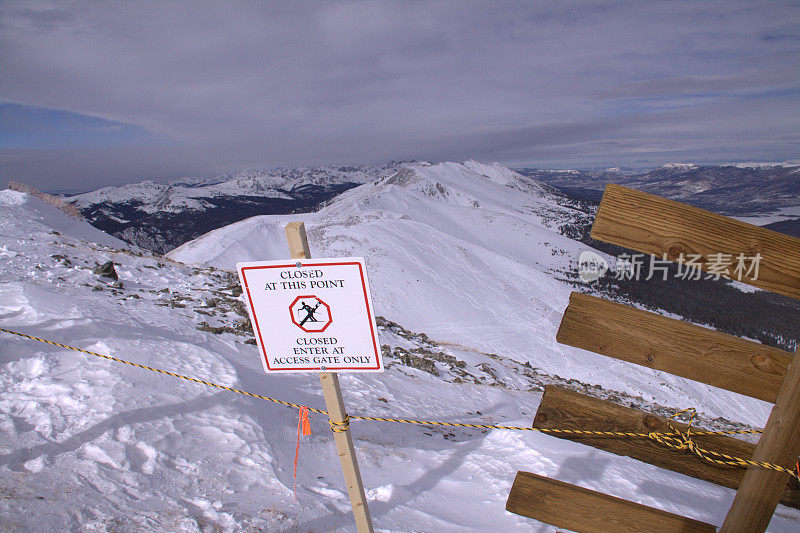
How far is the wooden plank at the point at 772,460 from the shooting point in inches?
90.7

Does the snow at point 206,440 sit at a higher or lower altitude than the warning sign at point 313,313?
lower

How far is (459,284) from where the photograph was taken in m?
46.9

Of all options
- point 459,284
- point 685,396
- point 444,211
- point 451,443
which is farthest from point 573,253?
point 451,443

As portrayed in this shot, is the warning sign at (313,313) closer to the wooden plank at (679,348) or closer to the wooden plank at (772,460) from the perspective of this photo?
the wooden plank at (679,348)

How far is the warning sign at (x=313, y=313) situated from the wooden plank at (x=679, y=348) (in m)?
1.47

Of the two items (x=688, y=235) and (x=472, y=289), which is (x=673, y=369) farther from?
(x=472, y=289)

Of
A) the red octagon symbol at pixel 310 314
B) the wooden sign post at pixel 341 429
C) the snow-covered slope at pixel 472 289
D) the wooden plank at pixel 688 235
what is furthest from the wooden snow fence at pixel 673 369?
the snow-covered slope at pixel 472 289

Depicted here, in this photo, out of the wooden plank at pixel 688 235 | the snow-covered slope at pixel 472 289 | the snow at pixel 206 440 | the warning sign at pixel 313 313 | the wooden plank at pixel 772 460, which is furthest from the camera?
the snow-covered slope at pixel 472 289

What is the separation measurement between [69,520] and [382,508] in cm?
320

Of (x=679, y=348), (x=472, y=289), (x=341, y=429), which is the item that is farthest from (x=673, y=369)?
(x=472, y=289)

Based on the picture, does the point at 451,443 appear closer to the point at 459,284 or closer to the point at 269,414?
the point at 269,414

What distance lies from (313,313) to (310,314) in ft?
0.09

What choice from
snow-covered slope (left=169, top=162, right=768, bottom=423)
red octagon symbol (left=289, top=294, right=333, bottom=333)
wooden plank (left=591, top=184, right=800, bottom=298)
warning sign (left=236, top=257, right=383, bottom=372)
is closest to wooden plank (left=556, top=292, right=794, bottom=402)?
wooden plank (left=591, top=184, right=800, bottom=298)

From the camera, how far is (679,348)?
235cm
